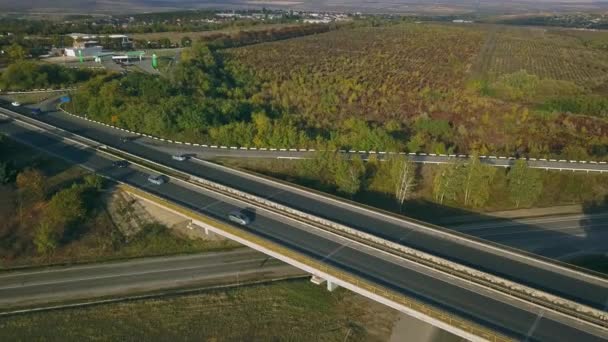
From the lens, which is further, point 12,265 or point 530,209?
point 530,209

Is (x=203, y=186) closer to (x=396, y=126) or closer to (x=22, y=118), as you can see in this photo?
(x=396, y=126)

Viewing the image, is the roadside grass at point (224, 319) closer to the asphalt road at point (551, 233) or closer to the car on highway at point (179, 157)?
the asphalt road at point (551, 233)

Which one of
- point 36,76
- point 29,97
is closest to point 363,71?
point 36,76

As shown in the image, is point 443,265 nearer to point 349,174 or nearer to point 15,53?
point 349,174

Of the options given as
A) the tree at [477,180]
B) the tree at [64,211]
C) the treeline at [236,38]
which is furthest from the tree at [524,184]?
the treeline at [236,38]

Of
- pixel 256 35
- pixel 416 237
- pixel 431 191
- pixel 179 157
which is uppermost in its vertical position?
pixel 256 35

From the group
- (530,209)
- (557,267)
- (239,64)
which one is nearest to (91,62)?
(239,64)
